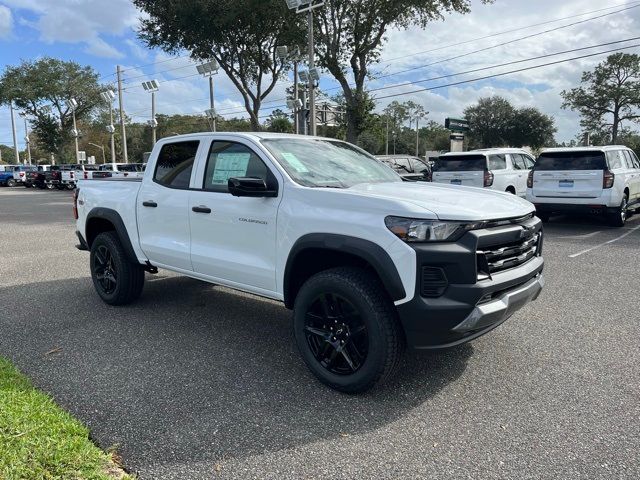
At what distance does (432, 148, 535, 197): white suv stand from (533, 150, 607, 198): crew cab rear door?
4.87 ft

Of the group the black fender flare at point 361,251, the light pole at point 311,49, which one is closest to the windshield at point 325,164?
the black fender flare at point 361,251

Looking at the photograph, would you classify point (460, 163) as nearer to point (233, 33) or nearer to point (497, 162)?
point (497, 162)

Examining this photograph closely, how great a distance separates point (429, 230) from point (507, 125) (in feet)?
221

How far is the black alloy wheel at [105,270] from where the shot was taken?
574 cm

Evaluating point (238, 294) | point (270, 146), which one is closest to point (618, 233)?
point (238, 294)

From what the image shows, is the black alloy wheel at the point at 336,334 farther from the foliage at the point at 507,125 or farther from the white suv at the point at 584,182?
the foliage at the point at 507,125

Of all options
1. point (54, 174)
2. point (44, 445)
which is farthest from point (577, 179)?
point (54, 174)

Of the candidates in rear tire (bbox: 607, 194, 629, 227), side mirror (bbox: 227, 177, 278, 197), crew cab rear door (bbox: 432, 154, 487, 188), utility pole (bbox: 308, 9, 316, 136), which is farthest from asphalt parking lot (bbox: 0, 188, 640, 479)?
utility pole (bbox: 308, 9, 316, 136)

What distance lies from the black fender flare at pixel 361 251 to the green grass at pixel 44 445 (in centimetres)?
170

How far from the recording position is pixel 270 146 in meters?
4.32

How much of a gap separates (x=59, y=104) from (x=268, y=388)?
63856 mm

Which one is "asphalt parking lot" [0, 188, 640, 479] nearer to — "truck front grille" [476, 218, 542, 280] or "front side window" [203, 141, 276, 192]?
"truck front grille" [476, 218, 542, 280]

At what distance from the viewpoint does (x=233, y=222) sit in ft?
13.9

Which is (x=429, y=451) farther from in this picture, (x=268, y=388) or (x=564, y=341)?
(x=564, y=341)
